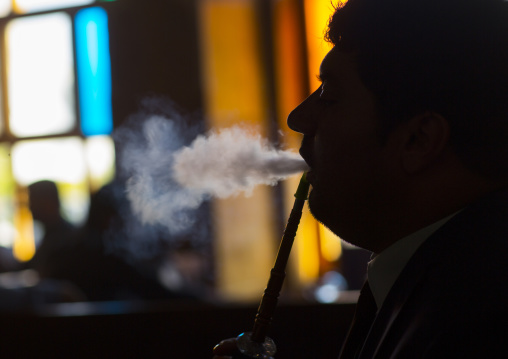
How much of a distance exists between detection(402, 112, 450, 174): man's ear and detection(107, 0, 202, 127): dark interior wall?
5.38m

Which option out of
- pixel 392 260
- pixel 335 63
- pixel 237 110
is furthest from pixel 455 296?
pixel 237 110

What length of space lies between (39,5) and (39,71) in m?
0.72

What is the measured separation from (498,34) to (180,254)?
558cm

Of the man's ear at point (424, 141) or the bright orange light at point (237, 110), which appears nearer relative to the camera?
the man's ear at point (424, 141)

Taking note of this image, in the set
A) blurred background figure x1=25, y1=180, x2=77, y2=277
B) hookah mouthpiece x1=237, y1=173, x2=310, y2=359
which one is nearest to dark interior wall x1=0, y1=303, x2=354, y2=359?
blurred background figure x1=25, y1=180, x2=77, y2=277

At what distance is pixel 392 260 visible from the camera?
1.10 meters

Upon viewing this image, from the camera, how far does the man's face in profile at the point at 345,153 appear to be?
1084mm

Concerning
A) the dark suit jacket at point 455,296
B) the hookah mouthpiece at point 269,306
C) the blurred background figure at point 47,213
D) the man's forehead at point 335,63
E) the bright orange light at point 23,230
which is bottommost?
the bright orange light at point 23,230

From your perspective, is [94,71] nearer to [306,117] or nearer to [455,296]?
[306,117]

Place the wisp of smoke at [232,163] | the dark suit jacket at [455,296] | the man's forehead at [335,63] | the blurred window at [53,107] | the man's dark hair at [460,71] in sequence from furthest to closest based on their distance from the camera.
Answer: the blurred window at [53,107] → the wisp of smoke at [232,163] → the man's forehead at [335,63] → the man's dark hair at [460,71] → the dark suit jacket at [455,296]

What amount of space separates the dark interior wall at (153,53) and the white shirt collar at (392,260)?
5.31m

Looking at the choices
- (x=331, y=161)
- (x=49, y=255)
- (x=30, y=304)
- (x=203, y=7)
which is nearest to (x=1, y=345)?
(x=30, y=304)

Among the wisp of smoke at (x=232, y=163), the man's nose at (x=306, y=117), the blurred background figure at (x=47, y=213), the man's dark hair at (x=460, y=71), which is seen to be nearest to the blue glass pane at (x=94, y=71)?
the blurred background figure at (x=47, y=213)

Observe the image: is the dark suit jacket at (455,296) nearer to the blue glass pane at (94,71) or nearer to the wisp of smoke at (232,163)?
the wisp of smoke at (232,163)
